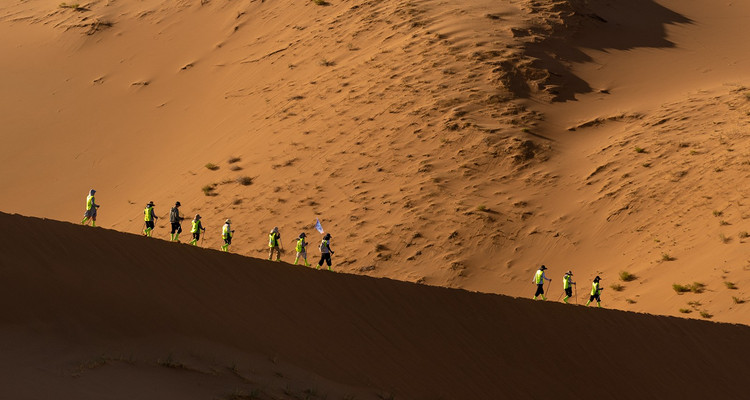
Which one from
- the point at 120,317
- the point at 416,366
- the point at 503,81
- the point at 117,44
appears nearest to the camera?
the point at 120,317

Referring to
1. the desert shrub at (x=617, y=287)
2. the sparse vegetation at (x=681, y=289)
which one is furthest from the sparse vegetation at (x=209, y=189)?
the sparse vegetation at (x=681, y=289)

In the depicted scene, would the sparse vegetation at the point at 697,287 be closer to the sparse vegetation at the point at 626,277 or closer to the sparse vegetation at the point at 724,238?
the sparse vegetation at the point at 626,277

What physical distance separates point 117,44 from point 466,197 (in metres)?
24.9

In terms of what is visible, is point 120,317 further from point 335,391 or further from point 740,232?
point 740,232

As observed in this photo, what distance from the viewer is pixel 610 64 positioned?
38.4 metres

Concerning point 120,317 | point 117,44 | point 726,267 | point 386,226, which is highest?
point 117,44

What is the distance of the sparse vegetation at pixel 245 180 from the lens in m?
32.5

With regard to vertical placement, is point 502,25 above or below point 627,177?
above

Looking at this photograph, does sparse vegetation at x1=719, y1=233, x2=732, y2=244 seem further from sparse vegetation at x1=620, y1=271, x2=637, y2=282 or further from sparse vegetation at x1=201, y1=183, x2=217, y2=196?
sparse vegetation at x1=201, y1=183, x2=217, y2=196

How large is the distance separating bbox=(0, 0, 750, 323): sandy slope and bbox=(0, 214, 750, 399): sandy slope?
→ 22.3ft

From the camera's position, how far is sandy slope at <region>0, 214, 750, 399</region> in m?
10.8

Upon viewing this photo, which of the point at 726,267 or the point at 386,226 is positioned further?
the point at 386,226

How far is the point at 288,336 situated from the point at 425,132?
20537 millimetres

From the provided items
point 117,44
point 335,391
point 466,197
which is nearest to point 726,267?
point 466,197
